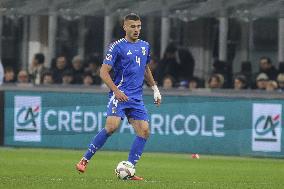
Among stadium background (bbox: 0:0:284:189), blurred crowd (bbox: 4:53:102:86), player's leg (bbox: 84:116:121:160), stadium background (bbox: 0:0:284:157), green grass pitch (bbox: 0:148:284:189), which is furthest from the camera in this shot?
blurred crowd (bbox: 4:53:102:86)

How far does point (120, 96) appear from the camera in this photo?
13297 millimetres

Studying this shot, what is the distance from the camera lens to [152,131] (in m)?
20.2

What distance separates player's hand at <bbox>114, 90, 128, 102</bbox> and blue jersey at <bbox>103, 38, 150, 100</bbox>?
0.20 metres

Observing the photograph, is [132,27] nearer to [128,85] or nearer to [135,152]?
[128,85]

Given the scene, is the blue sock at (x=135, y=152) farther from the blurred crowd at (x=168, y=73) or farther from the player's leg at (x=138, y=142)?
the blurred crowd at (x=168, y=73)

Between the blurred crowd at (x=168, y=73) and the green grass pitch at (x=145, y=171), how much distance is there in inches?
106

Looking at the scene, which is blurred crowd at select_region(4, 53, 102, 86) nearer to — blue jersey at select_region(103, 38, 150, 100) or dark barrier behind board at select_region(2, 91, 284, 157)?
dark barrier behind board at select_region(2, 91, 284, 157)

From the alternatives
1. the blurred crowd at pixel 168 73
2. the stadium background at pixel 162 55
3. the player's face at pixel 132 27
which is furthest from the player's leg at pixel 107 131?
the blurred crowd at pixel 168 73

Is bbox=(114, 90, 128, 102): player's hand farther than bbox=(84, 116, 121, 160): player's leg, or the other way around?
bbox=(84, 116, 121, 160): player's leg

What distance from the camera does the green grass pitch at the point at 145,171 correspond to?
41.3 ft

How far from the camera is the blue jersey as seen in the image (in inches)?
535

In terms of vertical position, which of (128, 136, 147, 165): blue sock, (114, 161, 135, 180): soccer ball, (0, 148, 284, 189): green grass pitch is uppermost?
(128, 136, 147, 165): blue sock

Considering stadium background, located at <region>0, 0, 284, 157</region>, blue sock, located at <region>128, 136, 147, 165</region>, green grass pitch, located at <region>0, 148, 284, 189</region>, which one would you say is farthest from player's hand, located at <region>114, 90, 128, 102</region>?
stadium background, located at <region>0, 0, 284, 157</region>

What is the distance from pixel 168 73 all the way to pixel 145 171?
26.9 feet
